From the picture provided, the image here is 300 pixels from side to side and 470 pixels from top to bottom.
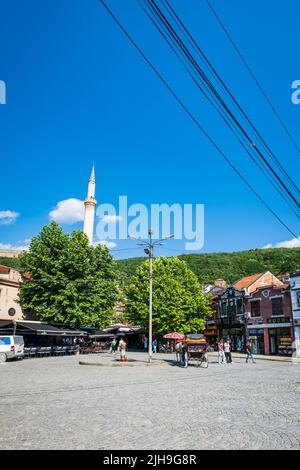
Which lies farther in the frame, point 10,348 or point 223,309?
point 223,309

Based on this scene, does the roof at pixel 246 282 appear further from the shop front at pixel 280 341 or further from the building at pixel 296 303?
the building at pixel 296 303

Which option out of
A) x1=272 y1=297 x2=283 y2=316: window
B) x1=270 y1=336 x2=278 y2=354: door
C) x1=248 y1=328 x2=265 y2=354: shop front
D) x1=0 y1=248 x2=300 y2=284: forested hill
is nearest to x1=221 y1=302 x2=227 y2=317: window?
x1=248 y1=328 x2=265 y2=354: shop front

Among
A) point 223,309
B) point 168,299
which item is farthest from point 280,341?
point 168,299

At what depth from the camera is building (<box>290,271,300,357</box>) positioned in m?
36.7

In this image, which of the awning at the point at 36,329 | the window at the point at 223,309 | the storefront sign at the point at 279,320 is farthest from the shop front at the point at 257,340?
the awning at the point at 36,329

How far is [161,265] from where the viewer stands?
144 feet

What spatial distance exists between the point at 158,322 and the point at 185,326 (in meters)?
3.68

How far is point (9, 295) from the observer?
40.4m

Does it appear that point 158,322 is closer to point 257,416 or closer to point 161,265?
point 161,265

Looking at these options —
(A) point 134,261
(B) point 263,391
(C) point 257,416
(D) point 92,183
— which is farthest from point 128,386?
(A) point 134,261

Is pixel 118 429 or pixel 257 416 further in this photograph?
pixel 257 416

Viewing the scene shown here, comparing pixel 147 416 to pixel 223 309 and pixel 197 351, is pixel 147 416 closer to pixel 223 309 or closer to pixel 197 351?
pixel 197 351

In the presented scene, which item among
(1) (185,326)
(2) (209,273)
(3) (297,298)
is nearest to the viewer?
(3) (297,298)

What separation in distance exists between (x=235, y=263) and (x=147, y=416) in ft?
274
